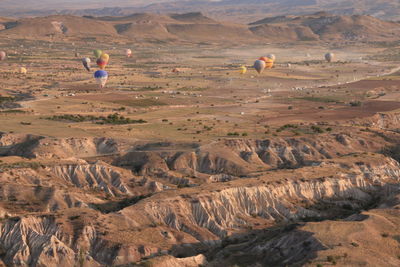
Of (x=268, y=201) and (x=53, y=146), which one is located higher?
(x=268, y=201)

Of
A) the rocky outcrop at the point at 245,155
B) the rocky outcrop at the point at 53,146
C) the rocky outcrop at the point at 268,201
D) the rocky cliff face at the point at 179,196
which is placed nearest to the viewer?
the rocky cliff face at the point at 179,196

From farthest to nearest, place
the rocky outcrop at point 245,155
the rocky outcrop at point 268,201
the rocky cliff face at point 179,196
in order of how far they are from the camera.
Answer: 1. the rocky outcrop at point 245,155
2. the rocky outcrop at point 268,201
3. the rocky cliff face at point 179,196

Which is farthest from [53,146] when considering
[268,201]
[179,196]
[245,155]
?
[268,201]

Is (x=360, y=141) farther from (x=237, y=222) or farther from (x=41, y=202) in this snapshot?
(x=41, y=202)

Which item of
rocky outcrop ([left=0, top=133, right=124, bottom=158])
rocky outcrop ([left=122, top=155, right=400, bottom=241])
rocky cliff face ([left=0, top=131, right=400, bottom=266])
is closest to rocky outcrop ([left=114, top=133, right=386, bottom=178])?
rocky cliff face ([left=0, top=131, right=400, bottom=266])

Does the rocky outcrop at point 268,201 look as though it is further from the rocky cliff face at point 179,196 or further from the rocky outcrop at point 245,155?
the rocky outcrop at point 245,155

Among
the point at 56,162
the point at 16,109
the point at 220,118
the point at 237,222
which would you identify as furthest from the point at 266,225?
the point at 16,109

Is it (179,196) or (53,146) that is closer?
(179,196)

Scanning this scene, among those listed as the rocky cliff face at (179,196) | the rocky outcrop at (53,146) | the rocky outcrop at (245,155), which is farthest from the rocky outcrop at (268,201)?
the rocky outcrop at (53,146)

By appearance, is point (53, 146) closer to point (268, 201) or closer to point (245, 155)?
point (245, 155)

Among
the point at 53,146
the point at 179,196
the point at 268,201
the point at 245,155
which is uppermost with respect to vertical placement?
the point at 179,196

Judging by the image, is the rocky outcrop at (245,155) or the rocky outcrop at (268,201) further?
the rocky outcrop at (245,155)
